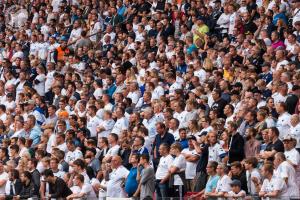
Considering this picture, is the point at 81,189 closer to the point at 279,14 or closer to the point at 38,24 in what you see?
the point at 279,14


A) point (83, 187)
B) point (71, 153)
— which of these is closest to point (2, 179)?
point (71, 153)

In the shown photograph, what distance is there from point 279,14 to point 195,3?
3266 millimetres

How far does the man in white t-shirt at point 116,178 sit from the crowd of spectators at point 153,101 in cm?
3

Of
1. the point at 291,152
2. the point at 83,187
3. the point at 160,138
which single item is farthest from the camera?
the point at 160,138

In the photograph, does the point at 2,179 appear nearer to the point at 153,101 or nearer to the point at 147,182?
the point at 147,182

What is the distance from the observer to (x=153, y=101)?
2380 centimetres

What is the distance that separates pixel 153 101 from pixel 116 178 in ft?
13.9

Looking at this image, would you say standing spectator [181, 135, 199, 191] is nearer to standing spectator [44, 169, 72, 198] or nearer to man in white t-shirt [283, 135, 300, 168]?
man in white t-shirt [283, 135, 300, 168]

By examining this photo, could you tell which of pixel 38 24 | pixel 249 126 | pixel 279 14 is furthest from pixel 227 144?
pixel 38 24

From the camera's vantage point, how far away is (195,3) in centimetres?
2973

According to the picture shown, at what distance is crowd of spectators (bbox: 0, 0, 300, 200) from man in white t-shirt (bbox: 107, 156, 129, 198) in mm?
28

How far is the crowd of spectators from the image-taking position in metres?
19.5

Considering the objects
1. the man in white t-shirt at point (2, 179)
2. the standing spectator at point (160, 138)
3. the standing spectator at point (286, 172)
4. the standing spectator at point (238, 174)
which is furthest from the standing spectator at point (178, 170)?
the man in white t-shirt at point (2, 179)

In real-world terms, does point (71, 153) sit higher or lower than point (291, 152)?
higher
